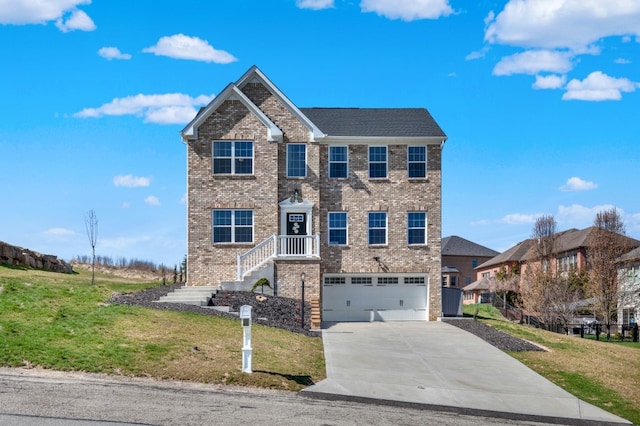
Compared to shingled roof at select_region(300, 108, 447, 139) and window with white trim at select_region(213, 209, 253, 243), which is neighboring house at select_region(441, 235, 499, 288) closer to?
shingled roof at select_region(300, 108, 447, 139)

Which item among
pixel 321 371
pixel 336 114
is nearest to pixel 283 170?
pixel 336 114

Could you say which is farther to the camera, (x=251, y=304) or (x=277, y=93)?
(x=277, y=93)

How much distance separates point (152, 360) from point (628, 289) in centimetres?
4150

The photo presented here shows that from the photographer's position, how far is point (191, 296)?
2986 centimetres

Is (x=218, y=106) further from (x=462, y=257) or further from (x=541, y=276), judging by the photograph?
(x=462, y=257)

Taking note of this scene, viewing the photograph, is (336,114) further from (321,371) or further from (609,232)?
(609,232)

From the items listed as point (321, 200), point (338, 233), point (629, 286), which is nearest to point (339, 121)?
point (321, 200)

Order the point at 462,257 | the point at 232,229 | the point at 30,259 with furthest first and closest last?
the point at 462,257 < the point at 30,259 < the point at 232,229

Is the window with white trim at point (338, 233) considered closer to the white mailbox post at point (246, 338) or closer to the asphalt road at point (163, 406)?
the white mailbox post at point (246, 338)

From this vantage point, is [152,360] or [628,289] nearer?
[152,360]

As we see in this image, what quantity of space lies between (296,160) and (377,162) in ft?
12.1

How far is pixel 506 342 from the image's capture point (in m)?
27.7

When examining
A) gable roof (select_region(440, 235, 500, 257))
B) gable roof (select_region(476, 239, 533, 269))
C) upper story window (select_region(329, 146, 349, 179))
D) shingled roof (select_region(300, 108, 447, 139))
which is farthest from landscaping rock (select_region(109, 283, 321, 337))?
gable roof (select_region(440, 235, 500, 257))

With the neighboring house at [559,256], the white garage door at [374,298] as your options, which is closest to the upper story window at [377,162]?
the white garage door at [374,298]
